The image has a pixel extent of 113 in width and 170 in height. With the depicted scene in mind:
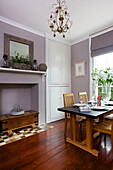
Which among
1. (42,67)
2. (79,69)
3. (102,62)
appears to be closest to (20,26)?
(42,67)

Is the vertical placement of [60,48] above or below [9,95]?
above

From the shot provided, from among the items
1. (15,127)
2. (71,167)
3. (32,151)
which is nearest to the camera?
(71,167)

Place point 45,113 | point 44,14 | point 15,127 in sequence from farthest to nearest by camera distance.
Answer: point 45,113 → point 15,127 → point 44,14

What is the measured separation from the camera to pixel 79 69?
151 inches

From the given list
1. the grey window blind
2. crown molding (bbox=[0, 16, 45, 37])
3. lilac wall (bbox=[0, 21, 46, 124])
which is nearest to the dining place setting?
lilac wall (bbox=[0, 21, 46, 124])

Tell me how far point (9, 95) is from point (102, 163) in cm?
256

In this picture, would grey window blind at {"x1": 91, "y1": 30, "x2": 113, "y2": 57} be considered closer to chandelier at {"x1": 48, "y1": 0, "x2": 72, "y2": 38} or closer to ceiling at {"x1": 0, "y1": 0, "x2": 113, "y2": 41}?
ceiling at {"x1": 0, "y1": 0, "x2": 113, "y2": 41}

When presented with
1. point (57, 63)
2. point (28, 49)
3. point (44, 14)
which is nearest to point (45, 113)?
point (57, 63)

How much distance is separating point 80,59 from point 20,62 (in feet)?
6.68

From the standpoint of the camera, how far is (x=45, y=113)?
3396mm

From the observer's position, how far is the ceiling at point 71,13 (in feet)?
7.22

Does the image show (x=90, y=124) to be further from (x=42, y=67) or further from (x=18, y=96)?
(x=18, y=96)

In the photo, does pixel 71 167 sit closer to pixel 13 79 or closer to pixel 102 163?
pixel 102 163

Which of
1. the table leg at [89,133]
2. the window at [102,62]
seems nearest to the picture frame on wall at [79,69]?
the window at [102,62]
